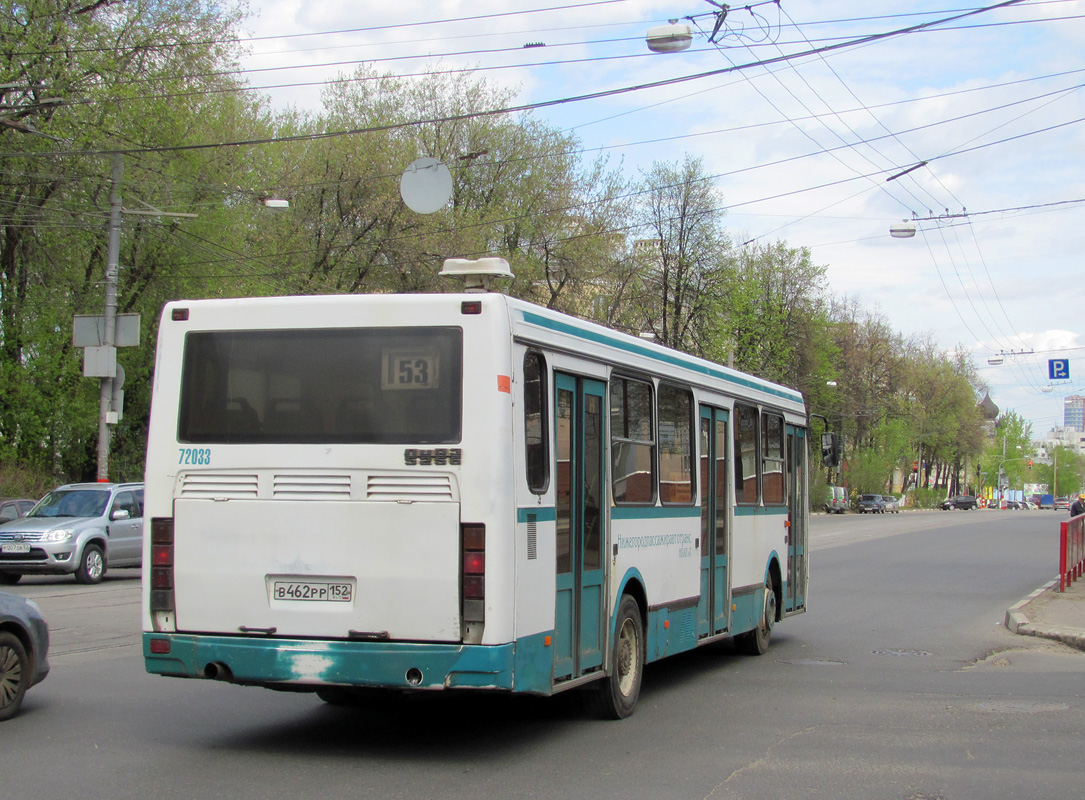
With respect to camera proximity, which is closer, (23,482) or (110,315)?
(110,315)

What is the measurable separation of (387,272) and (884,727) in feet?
112

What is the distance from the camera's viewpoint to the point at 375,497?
276 inches

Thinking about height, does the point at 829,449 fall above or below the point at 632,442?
above

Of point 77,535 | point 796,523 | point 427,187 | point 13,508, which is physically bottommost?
point 77,535

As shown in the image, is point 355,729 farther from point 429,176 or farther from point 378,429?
point 429,176

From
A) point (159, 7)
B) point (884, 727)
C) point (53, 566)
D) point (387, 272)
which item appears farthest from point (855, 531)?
point (884, 727)

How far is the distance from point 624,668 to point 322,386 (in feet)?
10.4

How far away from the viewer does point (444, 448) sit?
22.7 feet

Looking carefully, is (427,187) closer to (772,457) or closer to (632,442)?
(772,457)

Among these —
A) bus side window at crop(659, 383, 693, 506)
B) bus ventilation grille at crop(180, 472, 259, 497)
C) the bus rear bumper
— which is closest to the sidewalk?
bus side window at crop(659, 383, 693, 506)

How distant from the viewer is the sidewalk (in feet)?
47.1

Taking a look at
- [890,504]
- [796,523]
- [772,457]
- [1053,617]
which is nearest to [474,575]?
[772,457]

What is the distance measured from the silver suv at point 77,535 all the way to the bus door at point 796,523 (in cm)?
1063

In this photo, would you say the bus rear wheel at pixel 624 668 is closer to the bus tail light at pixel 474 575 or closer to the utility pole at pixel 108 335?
the bus tail light at pixel 474 575
